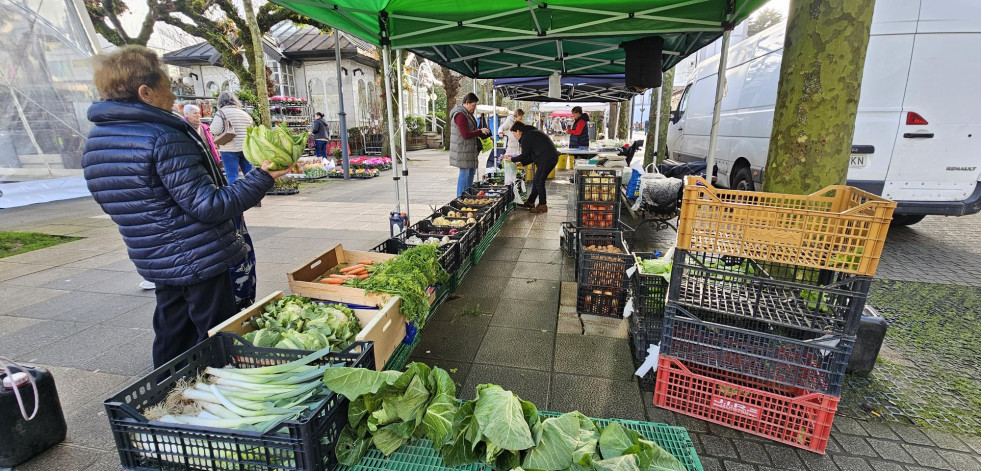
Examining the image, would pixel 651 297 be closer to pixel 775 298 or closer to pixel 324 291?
pixel 775 298

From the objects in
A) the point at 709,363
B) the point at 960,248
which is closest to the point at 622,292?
the point at 709,363

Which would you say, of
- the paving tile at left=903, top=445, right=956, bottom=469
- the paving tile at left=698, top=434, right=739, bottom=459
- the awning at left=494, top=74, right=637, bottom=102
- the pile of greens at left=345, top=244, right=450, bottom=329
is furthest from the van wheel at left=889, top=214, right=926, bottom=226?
the pile of greens at left=345, top=244, right=450, bottom=329

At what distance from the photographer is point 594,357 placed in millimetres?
3410

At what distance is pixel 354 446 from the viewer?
6.57 ft

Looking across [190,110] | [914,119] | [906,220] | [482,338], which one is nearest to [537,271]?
[482,338]

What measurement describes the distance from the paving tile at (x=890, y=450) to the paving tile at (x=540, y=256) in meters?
3.59

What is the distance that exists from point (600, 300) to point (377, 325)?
88.7 inches

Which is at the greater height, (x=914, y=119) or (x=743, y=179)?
(x=914, y=119)

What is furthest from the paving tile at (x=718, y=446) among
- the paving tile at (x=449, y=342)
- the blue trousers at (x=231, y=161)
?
the blue trousers at (x=231, y=161)

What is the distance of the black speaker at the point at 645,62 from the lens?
5547mm

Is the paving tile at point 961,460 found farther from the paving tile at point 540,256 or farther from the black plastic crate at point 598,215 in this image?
the paving tile at point 540,256

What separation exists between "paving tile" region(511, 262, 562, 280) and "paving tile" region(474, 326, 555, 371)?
55.7 inches

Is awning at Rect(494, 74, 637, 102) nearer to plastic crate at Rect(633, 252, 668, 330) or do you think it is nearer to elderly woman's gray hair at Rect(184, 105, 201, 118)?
elderly woman's gray hair at Rect(184, 105, 201, 118)

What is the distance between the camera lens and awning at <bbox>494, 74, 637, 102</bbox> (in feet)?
33.2
